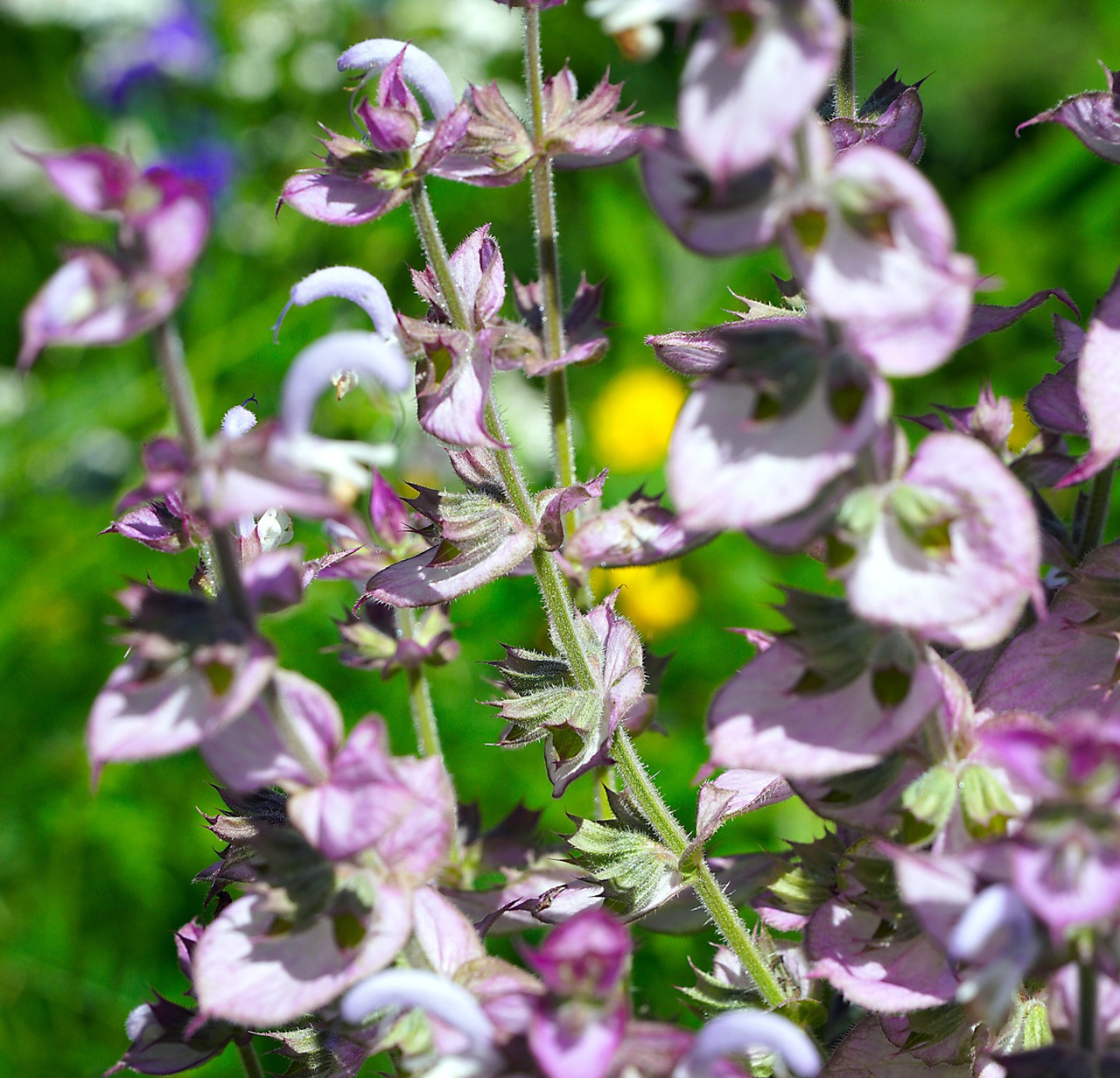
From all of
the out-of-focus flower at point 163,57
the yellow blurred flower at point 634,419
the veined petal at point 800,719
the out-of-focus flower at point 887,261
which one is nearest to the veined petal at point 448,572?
the veined petal at point 800,719

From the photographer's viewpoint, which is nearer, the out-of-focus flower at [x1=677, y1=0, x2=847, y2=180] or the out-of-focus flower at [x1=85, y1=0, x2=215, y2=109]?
the out-of-focus flower at [x1=677, y1=0, x2=847, y2=180]

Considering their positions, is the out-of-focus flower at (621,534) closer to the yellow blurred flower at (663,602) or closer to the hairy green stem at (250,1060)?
the hairy green stem at (250,1060)

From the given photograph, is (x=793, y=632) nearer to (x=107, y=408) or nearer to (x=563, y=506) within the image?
(x=563, y=506)

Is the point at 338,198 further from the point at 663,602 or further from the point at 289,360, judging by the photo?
the point at 663,602

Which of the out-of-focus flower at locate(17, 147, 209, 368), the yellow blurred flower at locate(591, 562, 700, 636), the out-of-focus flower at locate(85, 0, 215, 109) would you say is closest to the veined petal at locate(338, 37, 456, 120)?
the out-of-focus flower at locate(17, 147, 209, 368)

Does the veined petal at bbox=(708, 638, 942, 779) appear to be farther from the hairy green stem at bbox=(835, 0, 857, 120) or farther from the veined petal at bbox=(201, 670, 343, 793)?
the hairy green stem at bbox=(835, 0, 857, 120)
